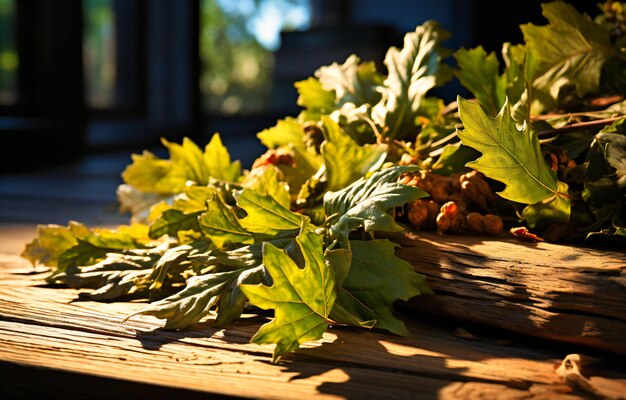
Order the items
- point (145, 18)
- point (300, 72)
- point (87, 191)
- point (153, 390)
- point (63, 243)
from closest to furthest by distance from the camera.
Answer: point (153, 390) < point (63, 243) < point (87, 191) < point (145, 18) < point (300, 72)

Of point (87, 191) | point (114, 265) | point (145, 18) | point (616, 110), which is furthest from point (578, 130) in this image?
point (145, 18)

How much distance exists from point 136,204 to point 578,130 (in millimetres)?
676

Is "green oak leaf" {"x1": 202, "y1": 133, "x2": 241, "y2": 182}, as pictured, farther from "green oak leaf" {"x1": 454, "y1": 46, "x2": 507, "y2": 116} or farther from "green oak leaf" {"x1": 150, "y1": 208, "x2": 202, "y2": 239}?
"green oak leaf" {"x1": 454, "y1": 46, "x2": 507, "y2": 116}

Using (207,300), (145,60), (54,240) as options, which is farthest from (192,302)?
(145,60)

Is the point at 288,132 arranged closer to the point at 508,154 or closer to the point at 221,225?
the point at 221,225

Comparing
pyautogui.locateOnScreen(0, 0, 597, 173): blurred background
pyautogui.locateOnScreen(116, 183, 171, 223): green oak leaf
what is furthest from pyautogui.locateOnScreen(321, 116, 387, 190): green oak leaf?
pyautogui.locateOnScreen(0, 0, 597, 173): blurred background

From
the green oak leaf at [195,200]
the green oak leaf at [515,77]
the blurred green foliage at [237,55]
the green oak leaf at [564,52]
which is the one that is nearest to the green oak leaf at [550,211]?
the green oak leaf at [515,77]

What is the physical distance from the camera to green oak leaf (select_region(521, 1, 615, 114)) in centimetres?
93

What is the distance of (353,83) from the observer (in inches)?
39.9

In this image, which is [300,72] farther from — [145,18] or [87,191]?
[87,191]

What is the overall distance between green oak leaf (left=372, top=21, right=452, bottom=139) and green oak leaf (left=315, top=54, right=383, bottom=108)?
52 mm

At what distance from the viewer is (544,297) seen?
25.6 inches

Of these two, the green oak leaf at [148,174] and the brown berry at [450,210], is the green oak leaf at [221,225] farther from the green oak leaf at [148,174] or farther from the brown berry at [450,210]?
the green oak leaf at [148,174]

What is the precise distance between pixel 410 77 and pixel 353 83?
4.3 inches
